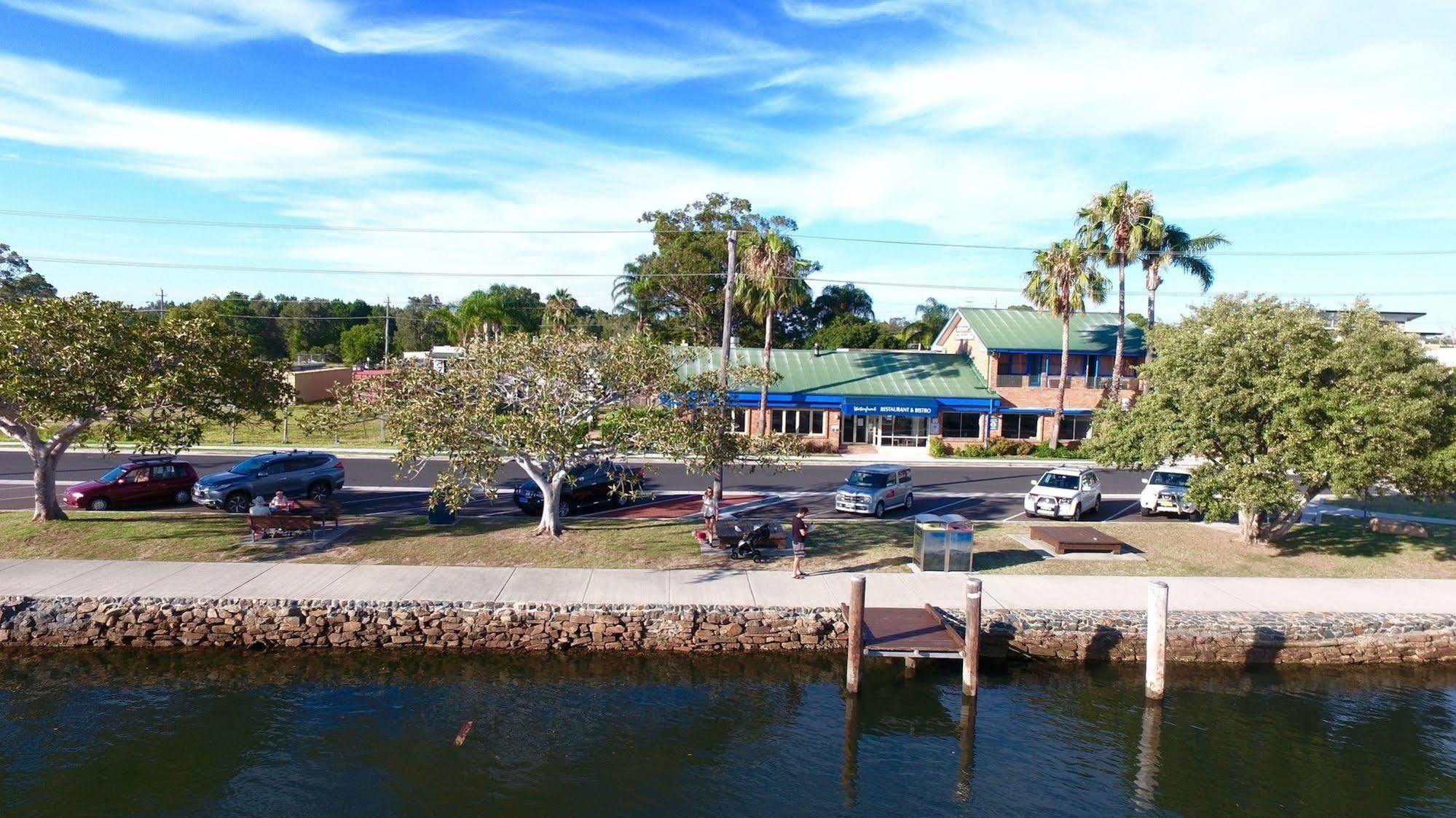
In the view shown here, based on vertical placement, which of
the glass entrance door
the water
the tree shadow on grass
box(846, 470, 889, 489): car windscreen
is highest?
the glass entrance door

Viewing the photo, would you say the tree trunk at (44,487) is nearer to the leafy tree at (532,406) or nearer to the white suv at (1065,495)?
the leafy tree at (532,406)

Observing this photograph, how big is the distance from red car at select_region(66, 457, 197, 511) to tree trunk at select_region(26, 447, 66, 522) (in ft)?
7.57

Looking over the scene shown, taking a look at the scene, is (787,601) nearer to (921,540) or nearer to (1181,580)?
(921,540)

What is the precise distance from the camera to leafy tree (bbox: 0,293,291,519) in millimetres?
17203

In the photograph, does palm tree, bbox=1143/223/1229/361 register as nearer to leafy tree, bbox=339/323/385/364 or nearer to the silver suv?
the silver suv

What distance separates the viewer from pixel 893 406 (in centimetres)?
4188

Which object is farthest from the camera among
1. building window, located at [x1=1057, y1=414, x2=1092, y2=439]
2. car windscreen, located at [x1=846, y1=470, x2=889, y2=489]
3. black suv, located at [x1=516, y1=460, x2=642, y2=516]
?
building window, located at [x1=1057, y1=414, x2=1092, y2=439]

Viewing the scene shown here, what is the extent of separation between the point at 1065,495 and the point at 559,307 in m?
48.3

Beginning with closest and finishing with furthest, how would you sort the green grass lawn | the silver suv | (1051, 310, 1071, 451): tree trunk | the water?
the water < the green grass lawn < the silver suv < (1051, 310, 1071, 451): tree trunk

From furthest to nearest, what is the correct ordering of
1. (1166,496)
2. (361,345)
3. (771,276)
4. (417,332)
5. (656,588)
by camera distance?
(417,332) < (361,345) < (771,276) < (1166,496) < (656,588)

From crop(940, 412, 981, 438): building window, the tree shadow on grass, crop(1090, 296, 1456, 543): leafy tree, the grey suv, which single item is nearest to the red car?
the grey suv

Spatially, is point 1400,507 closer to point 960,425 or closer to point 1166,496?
point 1166,496

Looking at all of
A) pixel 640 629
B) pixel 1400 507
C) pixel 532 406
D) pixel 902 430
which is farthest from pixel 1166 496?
pixel 532 406

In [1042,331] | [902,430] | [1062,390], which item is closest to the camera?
[1062,390]
